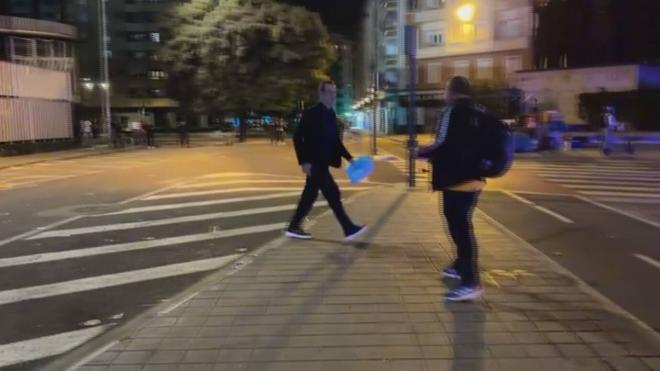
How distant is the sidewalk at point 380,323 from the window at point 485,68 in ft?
154

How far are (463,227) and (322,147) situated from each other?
8.56 feet

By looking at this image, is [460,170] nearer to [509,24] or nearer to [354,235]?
[354,235]

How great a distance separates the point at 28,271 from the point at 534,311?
205 inches

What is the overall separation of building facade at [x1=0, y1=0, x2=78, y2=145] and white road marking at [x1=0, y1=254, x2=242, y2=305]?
24687 millimetres

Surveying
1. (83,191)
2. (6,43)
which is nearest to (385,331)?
(83,191)

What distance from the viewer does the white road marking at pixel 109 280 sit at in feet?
20.9

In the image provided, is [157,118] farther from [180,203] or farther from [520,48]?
[180,203]

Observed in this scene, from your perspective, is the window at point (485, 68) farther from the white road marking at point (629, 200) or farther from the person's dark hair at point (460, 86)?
the person's dark hair at point (460, 86)

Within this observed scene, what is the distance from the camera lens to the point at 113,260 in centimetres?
783

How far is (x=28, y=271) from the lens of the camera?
7.34m

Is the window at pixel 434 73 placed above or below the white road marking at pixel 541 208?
above

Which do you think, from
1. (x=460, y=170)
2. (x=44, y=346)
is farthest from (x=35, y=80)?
(x=460, y=170)

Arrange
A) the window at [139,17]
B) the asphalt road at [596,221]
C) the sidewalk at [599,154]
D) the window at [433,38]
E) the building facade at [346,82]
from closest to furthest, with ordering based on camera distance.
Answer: the asphalt road at [596,221]
the sidewalk at [599,154]
the window at [433,38]
the window at [139,17]
the building facade at [346,82]

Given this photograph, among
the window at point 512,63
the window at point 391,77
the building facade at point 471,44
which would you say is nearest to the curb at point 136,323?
the building facade at point 471,44
